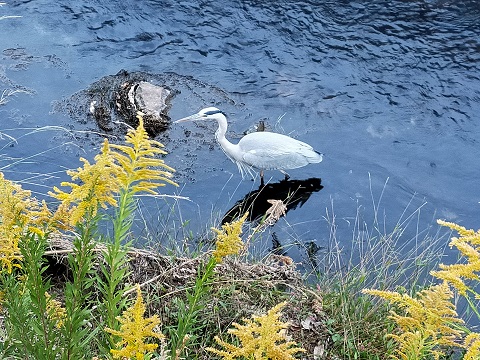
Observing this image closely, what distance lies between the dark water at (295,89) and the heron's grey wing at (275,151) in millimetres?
246

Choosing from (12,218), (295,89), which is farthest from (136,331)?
(295,89)

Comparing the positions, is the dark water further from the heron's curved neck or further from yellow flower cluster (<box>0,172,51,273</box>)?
yellow flower cluster (<box>0,172,51,273</box>)

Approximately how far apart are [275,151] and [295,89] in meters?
1.12

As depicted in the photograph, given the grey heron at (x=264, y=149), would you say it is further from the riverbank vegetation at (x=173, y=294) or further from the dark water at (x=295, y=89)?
the riverbank vegetation at (x=173, y=294)

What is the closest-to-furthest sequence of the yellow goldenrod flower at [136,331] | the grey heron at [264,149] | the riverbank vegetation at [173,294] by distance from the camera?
the yellow goldenrod flower at [136,331], the riverbank vegetation at [173,294], the grey heron at [264,149]

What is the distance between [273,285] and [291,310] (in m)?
0.17

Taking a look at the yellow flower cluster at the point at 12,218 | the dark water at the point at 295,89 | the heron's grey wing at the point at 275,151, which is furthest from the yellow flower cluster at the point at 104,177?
the heron's grey wing at the point at 275,151

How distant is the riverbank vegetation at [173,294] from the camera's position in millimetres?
1670

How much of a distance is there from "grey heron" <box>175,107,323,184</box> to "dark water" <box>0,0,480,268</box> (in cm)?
21

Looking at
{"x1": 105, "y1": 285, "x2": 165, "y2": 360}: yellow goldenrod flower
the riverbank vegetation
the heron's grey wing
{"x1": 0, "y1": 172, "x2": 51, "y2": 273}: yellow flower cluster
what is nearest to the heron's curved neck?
the heron's grey wing

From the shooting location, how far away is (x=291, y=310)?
346 cm

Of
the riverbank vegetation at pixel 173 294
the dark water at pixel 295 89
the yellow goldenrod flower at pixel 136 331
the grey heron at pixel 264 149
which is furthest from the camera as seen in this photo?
the grey heron at pixel 264 149

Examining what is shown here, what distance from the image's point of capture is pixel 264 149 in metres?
→ 5.70

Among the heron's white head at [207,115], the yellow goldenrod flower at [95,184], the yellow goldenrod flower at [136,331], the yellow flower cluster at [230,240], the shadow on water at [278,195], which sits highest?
the yellow goldenrod flower at [95,184]
